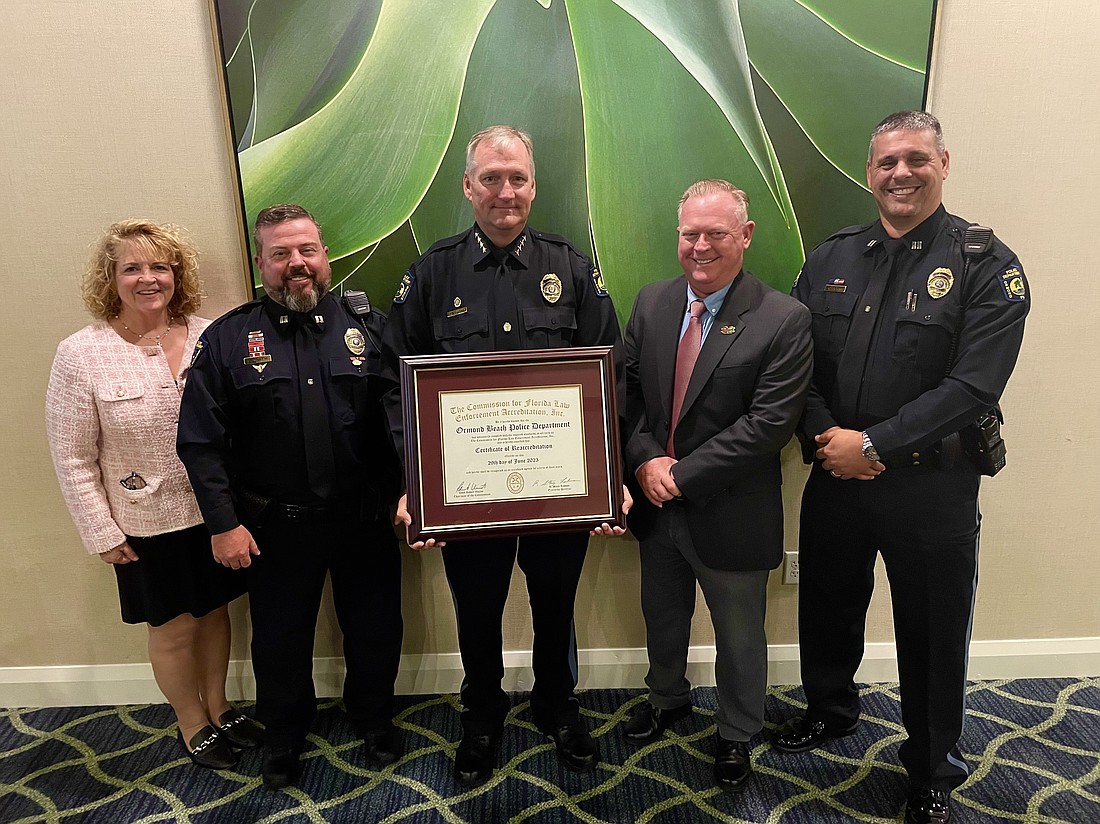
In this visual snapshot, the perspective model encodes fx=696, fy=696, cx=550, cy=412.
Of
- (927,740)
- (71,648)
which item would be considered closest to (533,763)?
(927,740)

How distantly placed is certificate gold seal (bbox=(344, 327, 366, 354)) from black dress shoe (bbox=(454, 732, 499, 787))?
1.23 m

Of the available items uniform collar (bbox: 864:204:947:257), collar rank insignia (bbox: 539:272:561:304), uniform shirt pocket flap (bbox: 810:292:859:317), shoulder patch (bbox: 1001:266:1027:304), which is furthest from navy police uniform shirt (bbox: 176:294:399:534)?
shoulder patch (bbox: 1001:266:1027:304)

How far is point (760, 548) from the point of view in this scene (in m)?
1.96

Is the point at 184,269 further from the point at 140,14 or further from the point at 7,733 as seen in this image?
the point at 7,733

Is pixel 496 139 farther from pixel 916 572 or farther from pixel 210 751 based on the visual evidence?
pixel 210 751

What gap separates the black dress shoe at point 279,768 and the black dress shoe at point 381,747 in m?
0.22

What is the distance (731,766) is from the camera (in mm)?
2086

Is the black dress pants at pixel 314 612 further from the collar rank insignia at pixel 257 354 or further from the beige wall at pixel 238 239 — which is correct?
the collar rank insignia at pixel 257 354

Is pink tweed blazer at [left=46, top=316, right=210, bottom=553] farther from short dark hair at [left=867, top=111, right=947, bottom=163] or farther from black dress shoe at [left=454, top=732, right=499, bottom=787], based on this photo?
short dark hair at [left=867, top=111, right=947, bottom=163]

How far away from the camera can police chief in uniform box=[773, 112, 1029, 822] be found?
1.78 m

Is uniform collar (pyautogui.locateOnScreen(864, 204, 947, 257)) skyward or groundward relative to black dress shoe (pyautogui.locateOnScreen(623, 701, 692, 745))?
skyward

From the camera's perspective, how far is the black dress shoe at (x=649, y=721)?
2303mm

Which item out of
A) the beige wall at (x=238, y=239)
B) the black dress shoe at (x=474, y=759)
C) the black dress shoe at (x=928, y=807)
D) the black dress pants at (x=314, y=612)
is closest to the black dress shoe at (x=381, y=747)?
the black dress pants at (x=314, y=612)

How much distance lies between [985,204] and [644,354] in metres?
1.28
